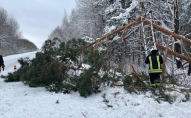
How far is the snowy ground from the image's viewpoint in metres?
3.45

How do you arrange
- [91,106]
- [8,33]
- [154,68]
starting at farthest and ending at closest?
[8,33] → [154,68] → [91,106]

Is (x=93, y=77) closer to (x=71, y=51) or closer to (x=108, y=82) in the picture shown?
(x=108, y=82)

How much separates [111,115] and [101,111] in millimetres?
313

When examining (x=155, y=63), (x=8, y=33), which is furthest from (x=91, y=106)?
(x=8, y=33)

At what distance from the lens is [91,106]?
13.3 feet

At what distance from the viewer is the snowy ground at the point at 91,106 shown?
11.3 feet

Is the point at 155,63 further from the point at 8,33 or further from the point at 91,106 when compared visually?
the point at 8,33

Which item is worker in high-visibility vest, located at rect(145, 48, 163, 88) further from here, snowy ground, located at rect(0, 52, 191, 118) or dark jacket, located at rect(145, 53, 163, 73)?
snowy ground, located at rect(0, 52, 191, 118)

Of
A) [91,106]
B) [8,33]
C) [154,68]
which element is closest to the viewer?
[91,106]

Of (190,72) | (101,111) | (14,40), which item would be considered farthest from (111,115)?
(14,40)

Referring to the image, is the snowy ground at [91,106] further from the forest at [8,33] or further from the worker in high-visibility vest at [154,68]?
the forest at [8,33]

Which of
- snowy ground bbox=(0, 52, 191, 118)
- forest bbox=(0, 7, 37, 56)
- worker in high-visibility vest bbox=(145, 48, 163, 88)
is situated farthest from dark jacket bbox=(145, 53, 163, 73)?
forest bbox=(0, 7, 37, 56)

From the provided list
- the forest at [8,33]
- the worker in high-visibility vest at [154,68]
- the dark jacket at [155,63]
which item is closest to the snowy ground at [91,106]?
the worker in high-visibility vest at [154,68]

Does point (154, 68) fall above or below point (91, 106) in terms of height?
above
